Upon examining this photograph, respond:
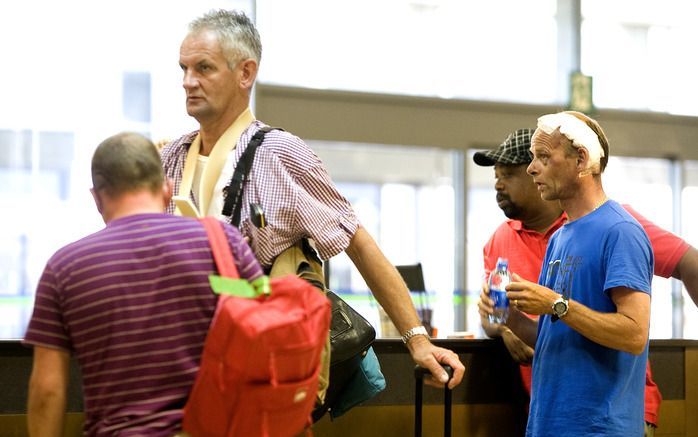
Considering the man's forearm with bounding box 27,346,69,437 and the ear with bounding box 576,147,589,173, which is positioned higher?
the ear with bounding box 576,147,589,173

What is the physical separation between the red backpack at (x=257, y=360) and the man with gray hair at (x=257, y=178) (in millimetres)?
488

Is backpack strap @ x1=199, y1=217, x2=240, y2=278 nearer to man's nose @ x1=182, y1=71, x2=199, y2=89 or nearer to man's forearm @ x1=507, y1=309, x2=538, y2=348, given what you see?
man's nose @ x1=182, y1=71, x2=199, y2=89

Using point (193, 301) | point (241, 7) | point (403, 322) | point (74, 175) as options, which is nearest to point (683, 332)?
point (241, 7)

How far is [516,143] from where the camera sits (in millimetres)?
4004

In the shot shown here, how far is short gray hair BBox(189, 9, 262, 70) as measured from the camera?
260 cm

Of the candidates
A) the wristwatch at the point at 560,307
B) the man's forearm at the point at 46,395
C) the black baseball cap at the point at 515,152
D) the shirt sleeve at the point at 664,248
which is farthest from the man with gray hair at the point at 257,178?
the black baseball cap at the point at 515,152

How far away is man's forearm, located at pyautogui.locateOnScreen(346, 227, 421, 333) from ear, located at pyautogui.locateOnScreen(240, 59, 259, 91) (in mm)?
487

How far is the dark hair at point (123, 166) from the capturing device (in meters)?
2.00

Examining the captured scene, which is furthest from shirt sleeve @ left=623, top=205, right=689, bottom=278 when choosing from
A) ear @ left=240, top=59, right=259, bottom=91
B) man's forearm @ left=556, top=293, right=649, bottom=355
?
ear @ left=240, top=59, right=259, bottom=91

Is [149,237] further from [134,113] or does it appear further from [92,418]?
[134,113]

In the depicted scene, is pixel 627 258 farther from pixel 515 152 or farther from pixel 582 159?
pixel 515 152

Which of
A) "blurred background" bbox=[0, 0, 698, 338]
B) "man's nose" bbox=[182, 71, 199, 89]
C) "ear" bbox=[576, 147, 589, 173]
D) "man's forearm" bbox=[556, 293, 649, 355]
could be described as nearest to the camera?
"man's nose" bbox=[182, 71, 199, 89]

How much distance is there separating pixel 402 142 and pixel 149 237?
587 cm

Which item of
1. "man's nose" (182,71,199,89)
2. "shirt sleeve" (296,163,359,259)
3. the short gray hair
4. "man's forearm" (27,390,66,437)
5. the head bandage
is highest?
the short gray hair
